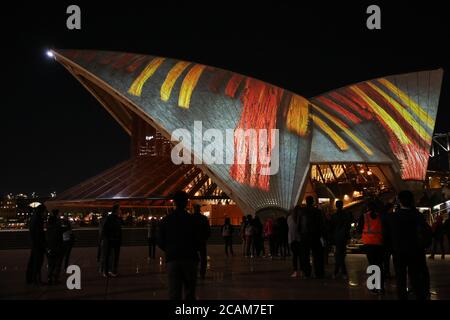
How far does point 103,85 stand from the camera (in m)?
25.0

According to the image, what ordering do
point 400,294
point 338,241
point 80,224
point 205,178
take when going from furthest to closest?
1. point 80,224
2. point 205,178
3. point 338,241
4. point 400,294

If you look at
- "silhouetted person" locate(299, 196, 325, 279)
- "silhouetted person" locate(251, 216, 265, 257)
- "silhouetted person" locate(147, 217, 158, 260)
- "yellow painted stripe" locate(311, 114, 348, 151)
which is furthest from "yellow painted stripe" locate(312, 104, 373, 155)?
"silhouetted person" locate(299, 196, 325, 279)

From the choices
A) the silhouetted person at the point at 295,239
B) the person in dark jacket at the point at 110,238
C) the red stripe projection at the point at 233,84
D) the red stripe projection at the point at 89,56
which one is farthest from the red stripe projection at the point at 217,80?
the silhouetted person at the point at 295,239

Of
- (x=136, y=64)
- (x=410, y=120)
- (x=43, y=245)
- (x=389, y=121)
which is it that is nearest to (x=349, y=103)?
(x=389, y=121)

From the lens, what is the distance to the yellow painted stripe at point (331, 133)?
2706 cm

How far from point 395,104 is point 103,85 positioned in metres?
16.3

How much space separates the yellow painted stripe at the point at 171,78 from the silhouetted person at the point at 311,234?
15945 mm

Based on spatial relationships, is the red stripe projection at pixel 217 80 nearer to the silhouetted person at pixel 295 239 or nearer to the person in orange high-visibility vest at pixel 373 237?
the silhouetted person at pixel 295 239

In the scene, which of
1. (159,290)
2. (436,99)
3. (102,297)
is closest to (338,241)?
(159,290)

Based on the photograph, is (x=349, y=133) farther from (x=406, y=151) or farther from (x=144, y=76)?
(x=144, y=76)

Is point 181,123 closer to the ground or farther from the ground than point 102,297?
farther from the ground

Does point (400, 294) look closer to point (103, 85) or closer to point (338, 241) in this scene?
point (338, 241)

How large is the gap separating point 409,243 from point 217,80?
21831 mm

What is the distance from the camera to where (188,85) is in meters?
26.3
